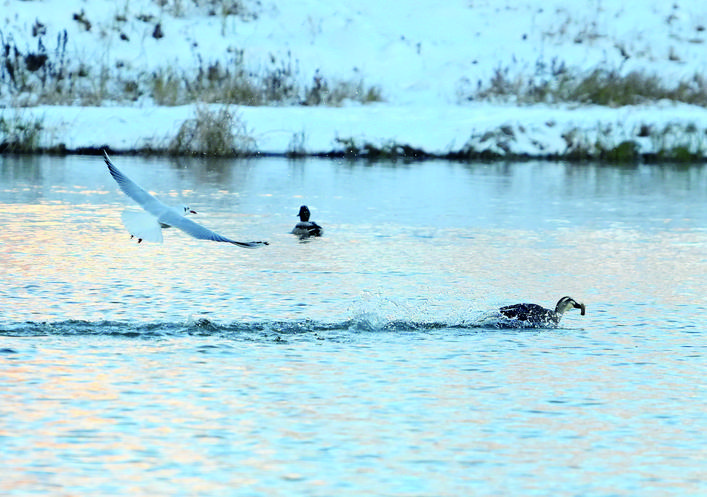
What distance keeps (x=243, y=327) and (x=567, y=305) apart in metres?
2.38

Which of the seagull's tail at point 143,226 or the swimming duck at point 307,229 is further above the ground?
the seagull's tail at point 143,226

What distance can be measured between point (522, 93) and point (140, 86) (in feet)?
26.2

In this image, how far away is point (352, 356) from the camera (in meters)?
9.41

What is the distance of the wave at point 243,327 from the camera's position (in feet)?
32.9

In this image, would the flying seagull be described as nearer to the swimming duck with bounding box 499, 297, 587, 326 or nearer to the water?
the water

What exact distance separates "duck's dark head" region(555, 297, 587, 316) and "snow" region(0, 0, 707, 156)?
1661 centimetres

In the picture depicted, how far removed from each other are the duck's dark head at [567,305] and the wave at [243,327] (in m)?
0.32

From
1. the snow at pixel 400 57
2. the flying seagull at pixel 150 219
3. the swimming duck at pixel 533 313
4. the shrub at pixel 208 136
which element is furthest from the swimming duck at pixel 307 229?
the snow at pixel 400 57

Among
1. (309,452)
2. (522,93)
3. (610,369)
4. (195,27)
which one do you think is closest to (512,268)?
(610,369)

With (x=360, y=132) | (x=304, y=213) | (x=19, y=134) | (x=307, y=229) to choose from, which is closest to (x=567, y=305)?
(x=307, y=229)

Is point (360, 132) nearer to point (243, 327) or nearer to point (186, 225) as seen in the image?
point (243, 327)

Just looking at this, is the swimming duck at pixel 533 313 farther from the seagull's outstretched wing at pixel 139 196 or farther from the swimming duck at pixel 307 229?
the swimming duck at pixel 307 229

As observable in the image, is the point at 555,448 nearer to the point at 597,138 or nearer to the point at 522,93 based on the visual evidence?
the point at 597,138

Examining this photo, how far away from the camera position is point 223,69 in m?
31.7
